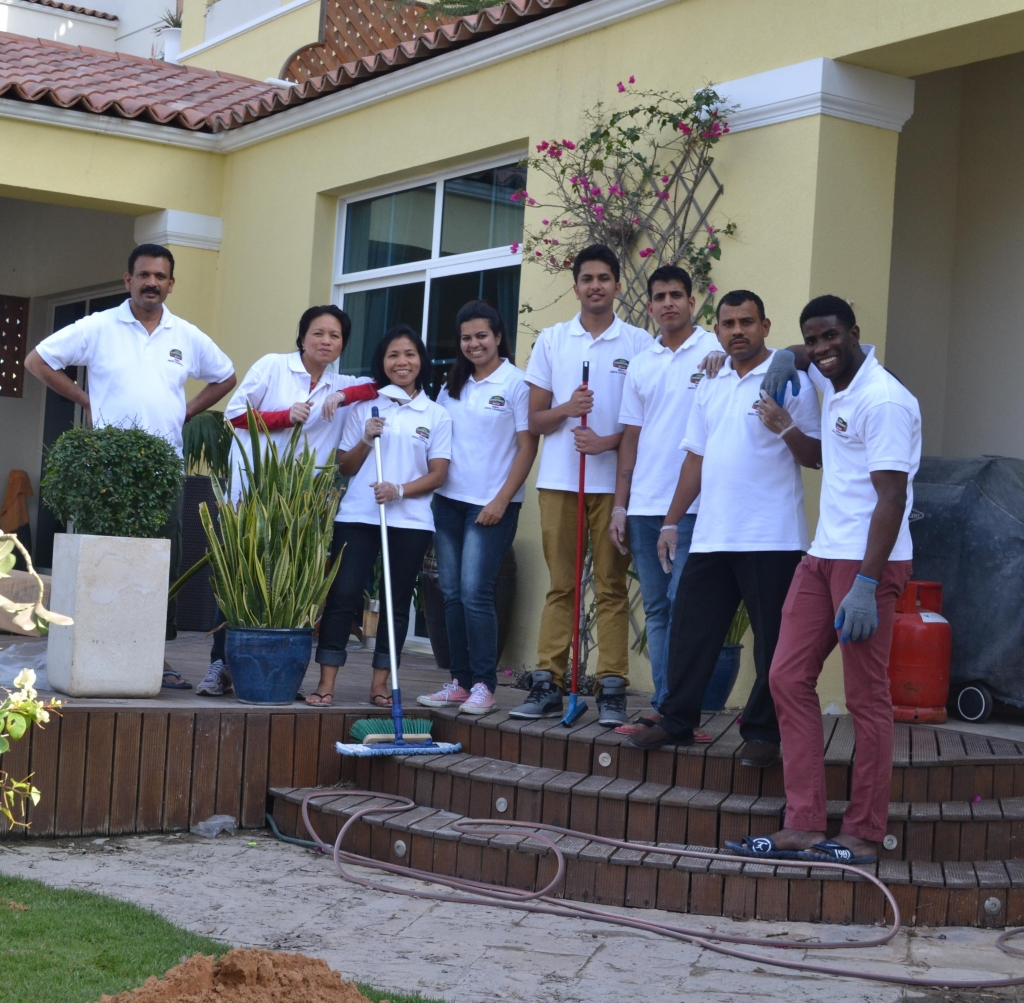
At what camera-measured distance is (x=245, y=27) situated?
1373 centimetres

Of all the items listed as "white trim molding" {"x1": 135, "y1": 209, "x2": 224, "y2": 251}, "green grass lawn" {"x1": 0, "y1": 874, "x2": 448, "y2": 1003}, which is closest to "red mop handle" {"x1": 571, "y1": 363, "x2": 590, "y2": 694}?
"green grass lawn" {"x1": 0, "y1": 874, "x2": 448, "y2": 1003}

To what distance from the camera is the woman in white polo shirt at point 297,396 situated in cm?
525

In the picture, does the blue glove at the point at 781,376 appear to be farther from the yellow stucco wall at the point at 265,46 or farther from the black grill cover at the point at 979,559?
the yellow stucco wall at the point at 265,46

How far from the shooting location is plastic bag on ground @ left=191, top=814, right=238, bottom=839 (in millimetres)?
4836

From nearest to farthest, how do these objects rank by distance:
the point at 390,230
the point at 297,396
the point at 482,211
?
the point at 297,396, the point at 482,211, the point at 390,230

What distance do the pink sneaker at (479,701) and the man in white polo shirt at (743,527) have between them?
2.57 ft

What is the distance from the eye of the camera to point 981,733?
5293mm

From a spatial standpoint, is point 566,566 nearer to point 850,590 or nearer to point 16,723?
point 850,590

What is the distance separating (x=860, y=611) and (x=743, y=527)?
641 millimetres

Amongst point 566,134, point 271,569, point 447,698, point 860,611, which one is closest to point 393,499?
point 271,569

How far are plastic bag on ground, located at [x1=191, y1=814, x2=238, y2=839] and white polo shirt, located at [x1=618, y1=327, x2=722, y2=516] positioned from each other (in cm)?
182

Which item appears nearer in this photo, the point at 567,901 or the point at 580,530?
the point at 567,901

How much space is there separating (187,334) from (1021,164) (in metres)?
3.95

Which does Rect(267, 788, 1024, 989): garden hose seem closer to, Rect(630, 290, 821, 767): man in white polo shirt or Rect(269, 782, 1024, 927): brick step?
Rect(269, 782, 1024, 927): brick step
